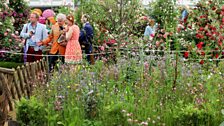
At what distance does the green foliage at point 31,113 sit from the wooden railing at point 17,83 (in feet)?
2.55

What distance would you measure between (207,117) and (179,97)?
0.73 meters

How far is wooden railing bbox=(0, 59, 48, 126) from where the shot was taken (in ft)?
20.7

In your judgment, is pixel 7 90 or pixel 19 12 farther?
pixel 19 12

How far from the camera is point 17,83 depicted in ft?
23.4

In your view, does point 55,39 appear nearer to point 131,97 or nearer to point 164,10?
point 131,97

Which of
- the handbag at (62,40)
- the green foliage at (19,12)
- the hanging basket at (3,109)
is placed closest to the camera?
the hanging basket at (3,109)

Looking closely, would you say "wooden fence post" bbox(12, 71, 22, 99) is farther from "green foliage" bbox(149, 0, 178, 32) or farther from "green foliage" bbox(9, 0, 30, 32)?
"green foliage" bbox(149, 0, 178, 32)

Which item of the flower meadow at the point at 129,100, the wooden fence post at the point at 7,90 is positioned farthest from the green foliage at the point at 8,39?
the flower meadow at the point at 129,100

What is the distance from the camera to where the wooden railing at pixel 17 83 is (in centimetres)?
630

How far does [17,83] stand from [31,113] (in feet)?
6.96

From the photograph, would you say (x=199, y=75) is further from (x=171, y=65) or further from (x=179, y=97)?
(x=179, y=97)

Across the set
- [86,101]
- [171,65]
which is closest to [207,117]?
[86,101]

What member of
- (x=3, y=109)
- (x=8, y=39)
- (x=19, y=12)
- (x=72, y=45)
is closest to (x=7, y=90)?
(x=3, y=109)

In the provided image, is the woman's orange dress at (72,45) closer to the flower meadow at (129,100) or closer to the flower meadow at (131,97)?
the flower meadow at (131,97)
